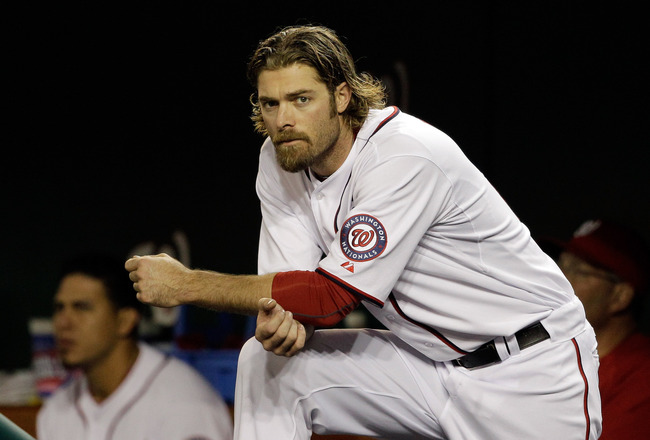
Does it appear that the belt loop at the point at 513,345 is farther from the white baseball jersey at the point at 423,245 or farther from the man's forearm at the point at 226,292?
the man's forearm at the point at 226,292

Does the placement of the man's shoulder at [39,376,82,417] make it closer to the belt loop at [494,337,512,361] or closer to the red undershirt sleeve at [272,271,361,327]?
the red undershirt sleeve at [272,271,361,327]

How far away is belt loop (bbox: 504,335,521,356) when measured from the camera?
6.85 ft

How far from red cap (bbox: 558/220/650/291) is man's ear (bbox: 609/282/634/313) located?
0.07 feet

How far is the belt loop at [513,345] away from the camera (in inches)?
82.2

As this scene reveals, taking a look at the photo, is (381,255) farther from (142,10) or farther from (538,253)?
(142,10)

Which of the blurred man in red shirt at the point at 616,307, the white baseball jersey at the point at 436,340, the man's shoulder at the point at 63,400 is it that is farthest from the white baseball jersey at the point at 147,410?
the blurred man in red shirt at the point at 616,307

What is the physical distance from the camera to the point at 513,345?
2.09 meters

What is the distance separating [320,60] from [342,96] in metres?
0.12

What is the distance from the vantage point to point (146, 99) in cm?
398

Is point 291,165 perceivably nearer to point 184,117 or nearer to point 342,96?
point 342,96

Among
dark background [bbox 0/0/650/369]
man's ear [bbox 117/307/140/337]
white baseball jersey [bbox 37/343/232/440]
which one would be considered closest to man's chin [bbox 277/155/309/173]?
white baseball jersey [bbox 37/343/232/440]

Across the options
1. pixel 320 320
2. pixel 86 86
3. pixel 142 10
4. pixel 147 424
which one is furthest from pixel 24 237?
pixel 320 320

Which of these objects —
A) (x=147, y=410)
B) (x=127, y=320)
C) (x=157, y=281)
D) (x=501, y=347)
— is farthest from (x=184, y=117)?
(x=501, y=347)

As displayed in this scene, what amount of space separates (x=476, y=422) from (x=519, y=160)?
183 cm
